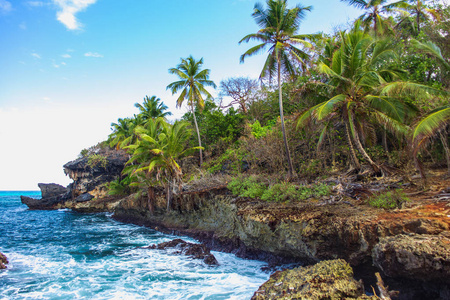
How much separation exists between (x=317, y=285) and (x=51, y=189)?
181 feet

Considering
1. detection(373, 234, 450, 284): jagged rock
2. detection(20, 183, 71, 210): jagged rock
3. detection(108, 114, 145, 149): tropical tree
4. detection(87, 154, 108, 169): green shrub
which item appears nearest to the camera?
detection(373, 234, 450, 284): jagged rock

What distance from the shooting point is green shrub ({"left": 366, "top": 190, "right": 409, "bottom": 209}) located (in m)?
7.73

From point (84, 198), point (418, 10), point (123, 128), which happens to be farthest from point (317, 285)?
point (84, 198)

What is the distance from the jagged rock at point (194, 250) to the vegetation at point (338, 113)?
11.4 ft

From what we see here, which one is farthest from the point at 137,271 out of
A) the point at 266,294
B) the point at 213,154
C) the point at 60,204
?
the point at 60,204

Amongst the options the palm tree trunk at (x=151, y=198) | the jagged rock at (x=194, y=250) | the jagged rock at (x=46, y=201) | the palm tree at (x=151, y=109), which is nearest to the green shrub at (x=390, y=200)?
the jagged rock at (x=194, y=250)

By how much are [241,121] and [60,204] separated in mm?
36920

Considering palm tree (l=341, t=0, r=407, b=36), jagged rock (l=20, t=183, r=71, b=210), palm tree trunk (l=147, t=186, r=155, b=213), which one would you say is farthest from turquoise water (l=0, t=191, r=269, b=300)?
jagged rock (l=20, t=183, r=71, b=210)

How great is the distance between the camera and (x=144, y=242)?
14.6 meters

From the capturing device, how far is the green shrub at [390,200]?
25.3ft

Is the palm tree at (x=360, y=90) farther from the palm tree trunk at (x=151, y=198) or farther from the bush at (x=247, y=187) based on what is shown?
the palm tree trunk at (x=151, y=198)

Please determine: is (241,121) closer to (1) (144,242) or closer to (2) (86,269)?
(1) (144,242)

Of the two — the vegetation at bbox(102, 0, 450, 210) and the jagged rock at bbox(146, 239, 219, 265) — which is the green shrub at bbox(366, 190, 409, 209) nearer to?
the vegetation at bbox(102, 0, 450, 210)

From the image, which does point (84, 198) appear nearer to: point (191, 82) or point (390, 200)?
point (191, 82)
